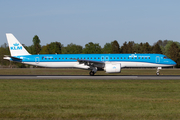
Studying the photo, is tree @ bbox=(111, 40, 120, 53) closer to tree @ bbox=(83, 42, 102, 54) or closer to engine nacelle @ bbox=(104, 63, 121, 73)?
tree @ bbox=(83, 42, 102, 54)

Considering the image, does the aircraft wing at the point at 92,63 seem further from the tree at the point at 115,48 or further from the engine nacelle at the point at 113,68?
the tree at the point at 115,48

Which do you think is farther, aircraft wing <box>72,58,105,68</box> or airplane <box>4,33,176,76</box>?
airplane <box>4,33,176,76</box>

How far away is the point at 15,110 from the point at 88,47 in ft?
332

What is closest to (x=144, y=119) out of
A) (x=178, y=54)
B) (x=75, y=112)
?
(x=75, y=112)

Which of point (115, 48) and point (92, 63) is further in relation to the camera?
point (115, 48)

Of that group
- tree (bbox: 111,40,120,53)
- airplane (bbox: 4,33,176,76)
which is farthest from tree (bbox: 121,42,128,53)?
airplane (bbox: 4,33,176,76)

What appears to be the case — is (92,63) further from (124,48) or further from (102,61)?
(124,48)

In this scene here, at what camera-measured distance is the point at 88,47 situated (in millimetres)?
112812

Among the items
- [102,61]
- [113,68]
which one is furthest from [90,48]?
[113,68]

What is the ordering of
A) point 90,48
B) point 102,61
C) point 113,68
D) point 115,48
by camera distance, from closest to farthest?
point 113,68, point 102,61, point 115,48, point 90,48

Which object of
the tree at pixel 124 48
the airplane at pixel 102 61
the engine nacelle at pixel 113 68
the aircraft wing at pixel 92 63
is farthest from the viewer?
the tree at pixel 124 48

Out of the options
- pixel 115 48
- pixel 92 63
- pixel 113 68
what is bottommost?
pixel 113 68

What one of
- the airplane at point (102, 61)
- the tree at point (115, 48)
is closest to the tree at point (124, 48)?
the tree at point (115, 48)

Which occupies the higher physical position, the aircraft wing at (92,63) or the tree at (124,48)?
the tree at (124,48)
